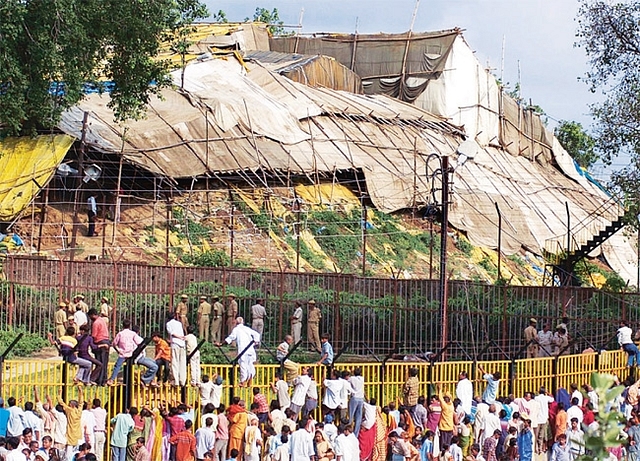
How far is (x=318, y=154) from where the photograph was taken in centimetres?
3812

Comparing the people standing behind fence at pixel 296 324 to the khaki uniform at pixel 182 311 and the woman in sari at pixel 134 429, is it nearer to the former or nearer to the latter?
the khaki uniform at pixel 182 311

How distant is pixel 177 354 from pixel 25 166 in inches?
517

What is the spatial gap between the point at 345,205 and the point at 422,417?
21163 mm

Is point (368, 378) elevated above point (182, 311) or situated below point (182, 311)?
below

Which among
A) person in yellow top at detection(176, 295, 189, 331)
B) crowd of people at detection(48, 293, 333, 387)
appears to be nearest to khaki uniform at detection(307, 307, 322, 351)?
person in yellow top at detection(176, 295, 189, 331)

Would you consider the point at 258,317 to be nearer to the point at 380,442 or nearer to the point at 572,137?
the point at 380,442

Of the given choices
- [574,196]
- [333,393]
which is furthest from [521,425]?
[574,196]

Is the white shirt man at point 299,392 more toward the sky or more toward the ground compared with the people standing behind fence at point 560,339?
more toward the ground

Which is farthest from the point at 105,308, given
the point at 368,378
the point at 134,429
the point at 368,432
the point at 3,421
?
the point at 368,432

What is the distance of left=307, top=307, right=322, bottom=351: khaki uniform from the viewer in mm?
23766

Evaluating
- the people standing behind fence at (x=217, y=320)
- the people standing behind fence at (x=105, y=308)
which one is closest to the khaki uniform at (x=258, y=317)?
the people standing behind fence at (x=217, y=320)

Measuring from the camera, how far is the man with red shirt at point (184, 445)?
1494 cm

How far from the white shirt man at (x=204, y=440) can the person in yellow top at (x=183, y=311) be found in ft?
23.4

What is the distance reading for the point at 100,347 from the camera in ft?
56.7
